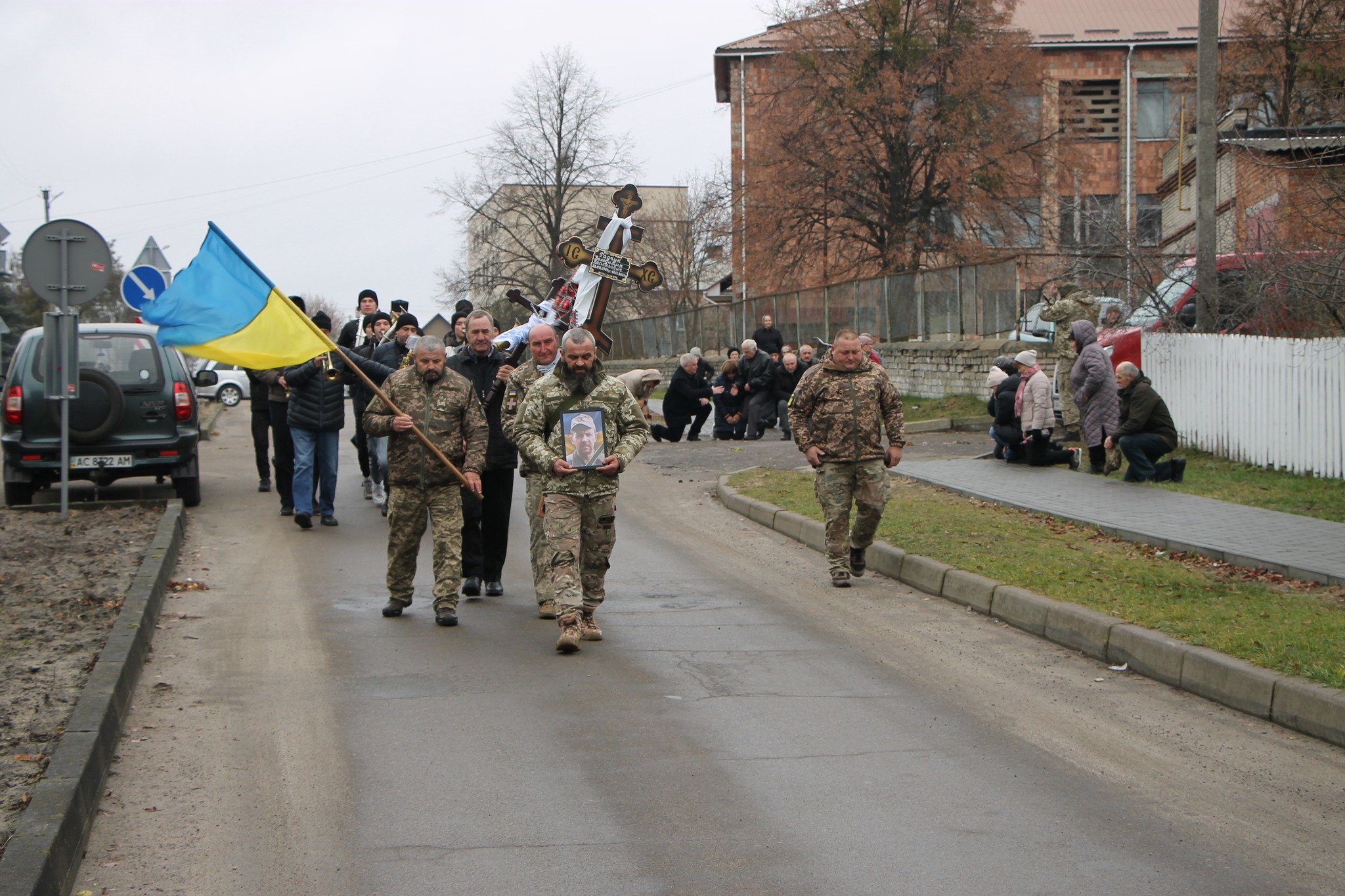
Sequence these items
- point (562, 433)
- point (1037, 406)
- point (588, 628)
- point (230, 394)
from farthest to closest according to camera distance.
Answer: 1. point (230, 394)
2. point (1037, 406)
3. point (588, 628)
4. point (562, 433)

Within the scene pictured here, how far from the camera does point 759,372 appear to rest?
875 inches

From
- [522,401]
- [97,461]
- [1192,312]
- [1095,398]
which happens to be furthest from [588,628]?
[1192,312]

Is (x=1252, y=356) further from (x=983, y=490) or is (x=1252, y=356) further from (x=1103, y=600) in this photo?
(x=1103, y=600)

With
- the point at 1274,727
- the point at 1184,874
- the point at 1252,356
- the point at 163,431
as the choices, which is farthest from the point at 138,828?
the point at 1252,356

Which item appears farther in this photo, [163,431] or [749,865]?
[163,431]

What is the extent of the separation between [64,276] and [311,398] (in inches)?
93.0

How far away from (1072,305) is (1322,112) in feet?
64.0

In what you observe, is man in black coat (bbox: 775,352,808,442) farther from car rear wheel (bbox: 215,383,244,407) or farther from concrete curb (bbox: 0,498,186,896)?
car rear wheel (bbox: 215,383,244,407)

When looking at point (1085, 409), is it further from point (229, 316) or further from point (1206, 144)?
point (229, 316)

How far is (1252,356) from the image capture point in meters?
15.6

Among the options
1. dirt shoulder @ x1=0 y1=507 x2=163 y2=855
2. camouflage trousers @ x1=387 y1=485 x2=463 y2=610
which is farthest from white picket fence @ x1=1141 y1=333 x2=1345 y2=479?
dirt shoulder @ x1=0 y1=507 x2=163 y2=855

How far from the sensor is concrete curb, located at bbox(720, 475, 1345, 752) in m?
5.93

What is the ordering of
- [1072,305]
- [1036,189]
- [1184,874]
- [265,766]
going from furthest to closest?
[1036,189] → [1072,305] → [265,766] → [1184,874]

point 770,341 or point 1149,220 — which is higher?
point 1149,220
